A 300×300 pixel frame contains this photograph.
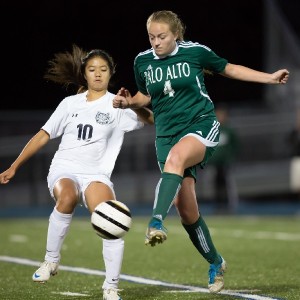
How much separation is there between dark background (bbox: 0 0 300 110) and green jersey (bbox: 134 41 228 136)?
19049 millimetres

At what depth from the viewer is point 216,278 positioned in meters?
7.39

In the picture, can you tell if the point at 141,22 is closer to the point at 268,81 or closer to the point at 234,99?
the point at 234,99

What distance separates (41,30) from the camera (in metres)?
28.2

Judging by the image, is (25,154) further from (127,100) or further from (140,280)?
(140,280)

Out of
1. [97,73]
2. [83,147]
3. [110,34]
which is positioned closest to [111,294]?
[83,147]

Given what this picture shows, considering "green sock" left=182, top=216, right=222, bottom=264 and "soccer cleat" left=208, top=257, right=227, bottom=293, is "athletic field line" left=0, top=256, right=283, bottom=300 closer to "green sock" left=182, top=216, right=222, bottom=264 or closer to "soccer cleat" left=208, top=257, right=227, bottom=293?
"soccer cleat" left=208, top=257, right=227, bottom=293

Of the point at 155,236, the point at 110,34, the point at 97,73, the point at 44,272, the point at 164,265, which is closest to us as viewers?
the point at 155,236

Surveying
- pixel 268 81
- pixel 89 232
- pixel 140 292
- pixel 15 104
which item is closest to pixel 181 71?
pixel 268 81

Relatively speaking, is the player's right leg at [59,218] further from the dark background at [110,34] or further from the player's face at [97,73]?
the dark background at [110,34]

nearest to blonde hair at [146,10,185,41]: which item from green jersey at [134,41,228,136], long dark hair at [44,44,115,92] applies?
green jersey at [134,41,228,136]

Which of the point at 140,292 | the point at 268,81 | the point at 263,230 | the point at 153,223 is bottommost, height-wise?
the point at 263,230

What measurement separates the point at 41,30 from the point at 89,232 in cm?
1417

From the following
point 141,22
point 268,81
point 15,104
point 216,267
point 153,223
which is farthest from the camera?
point 141,22

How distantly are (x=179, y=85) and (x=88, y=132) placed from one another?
0.80m
